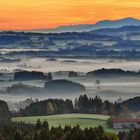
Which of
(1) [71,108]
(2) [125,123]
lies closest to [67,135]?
(2) [125,123]

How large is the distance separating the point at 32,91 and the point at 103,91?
1064 centimetres

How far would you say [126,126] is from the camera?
51406 mm

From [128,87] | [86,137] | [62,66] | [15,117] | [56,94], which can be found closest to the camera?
[86,137]

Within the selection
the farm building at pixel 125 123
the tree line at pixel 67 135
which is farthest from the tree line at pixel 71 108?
the tree line at pixel 67 135

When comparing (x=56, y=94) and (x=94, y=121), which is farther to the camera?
(x=56, y=94)

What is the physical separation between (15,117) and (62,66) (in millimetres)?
132211

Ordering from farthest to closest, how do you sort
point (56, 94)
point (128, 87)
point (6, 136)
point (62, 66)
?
1. point (62, 66)
2. point (128, 87)
3. point (56, 94)
4. point (6, 136)

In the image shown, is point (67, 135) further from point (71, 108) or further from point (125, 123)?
point (71, 108)

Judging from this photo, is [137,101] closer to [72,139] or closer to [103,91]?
[103,91]

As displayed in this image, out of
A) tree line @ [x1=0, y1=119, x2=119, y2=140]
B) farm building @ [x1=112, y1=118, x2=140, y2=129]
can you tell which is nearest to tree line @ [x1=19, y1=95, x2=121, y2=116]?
farm building @ [x1=112, y1=118, x2=140, y2=129]

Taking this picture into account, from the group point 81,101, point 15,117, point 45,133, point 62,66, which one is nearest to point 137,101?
point 81,101

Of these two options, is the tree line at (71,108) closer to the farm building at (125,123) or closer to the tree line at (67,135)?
the farm building at (125,123)

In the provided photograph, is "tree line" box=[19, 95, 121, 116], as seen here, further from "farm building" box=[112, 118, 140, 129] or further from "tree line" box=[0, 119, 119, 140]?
"tree line" box=[0, 119, 119, 140]

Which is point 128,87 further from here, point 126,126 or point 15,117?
point 126,126
